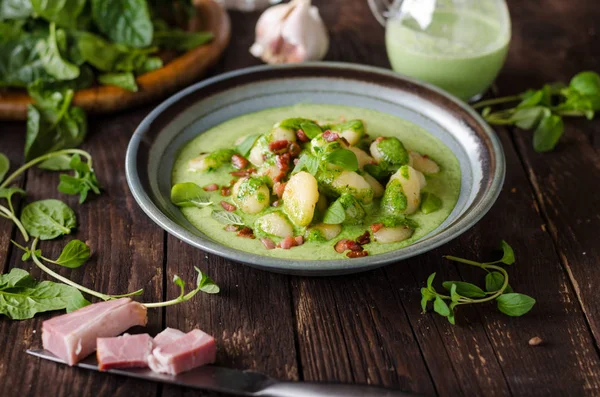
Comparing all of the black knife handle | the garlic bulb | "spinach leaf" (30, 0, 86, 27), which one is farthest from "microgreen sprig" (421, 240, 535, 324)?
"spinach leaf" (30, 0, 86, 27)

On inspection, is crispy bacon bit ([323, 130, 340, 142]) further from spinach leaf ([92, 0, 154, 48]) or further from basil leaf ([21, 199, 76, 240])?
spinach leaf ([92, 0, 154, 48])

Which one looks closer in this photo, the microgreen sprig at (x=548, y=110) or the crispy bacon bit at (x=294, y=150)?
the crispy bacon bit at (x=294, y=150)

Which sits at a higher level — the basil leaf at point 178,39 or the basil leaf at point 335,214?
the basil leaf at point 335,214

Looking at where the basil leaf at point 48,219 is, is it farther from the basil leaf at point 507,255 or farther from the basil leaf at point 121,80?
the basil leaf at point 507,255

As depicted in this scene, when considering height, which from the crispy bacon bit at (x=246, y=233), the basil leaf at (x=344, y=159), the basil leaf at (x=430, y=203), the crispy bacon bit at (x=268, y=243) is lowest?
the crispy bacon bit at (x=246, y=233)

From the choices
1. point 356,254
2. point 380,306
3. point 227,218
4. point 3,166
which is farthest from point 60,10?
point 380,306

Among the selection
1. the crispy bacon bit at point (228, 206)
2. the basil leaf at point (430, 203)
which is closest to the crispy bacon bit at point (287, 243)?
the crispy bacon bit at point (228, 206)

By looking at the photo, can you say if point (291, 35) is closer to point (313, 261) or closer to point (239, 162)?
point (239, 162)
